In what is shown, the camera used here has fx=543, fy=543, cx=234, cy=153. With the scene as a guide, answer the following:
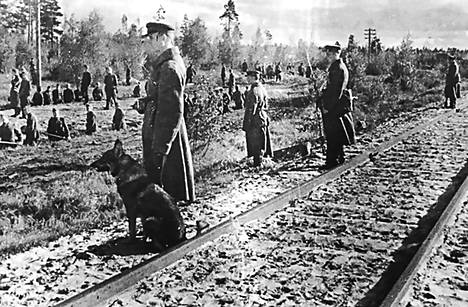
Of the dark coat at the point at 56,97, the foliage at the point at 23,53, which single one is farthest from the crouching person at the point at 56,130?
the foliage at the point at 23,53

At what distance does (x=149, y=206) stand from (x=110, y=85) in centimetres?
2070

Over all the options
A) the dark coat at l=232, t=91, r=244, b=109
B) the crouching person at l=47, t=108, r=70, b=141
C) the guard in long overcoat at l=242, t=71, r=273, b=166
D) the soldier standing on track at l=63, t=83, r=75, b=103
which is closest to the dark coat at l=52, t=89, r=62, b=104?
the soldier standing on track at l=63, t=83, r=75, b=103

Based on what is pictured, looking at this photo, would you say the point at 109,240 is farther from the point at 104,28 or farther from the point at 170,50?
the point at 104,28

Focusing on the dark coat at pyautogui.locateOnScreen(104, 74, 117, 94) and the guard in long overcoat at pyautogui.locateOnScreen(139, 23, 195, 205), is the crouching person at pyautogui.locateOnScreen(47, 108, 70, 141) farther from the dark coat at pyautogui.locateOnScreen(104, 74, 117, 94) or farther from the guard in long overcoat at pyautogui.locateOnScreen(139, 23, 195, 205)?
the guard in long overcoat at pyautogui.locateOnScreen(139, 23, 195, 205)

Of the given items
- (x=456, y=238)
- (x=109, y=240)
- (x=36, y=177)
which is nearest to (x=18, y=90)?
(x=36, y=177)

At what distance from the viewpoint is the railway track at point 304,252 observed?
4332mm

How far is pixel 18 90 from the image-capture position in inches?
948

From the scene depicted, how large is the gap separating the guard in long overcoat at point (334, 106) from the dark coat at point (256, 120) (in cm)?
195

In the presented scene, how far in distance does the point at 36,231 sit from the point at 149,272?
109 inches

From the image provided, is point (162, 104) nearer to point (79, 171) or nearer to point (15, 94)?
point (79, 171)

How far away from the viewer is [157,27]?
6516mm

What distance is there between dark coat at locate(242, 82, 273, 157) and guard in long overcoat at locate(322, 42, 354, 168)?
1.95 meters

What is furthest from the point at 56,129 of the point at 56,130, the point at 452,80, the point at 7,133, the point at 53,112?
the point at 452,80

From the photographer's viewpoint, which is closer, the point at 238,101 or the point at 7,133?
the point at 7,133
